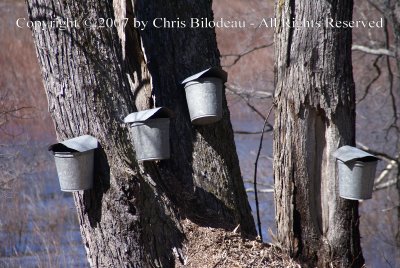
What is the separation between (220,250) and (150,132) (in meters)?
0.72

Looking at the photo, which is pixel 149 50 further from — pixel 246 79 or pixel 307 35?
pixel 246 79

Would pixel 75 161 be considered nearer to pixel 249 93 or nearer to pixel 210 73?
pixel 210 73

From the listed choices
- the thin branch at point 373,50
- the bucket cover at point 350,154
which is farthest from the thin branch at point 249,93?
the bucket cover at point 350,154

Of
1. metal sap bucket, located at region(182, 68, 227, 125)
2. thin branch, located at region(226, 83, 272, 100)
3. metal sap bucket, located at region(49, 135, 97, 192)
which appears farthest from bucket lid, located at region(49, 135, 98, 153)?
thin branch, located at region(226, 83, 272, 100)

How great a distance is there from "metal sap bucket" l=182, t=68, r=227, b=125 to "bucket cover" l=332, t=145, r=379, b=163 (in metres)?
0.68

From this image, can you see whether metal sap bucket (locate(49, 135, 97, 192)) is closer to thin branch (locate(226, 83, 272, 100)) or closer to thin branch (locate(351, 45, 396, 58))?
thin branch (locate(226, 83, 272, 100))

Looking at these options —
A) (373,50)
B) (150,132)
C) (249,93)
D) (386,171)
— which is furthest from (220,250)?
(386,171)

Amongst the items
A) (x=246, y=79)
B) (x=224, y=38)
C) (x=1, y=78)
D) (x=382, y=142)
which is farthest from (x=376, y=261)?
(x=1, y=78)

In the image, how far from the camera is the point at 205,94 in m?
3.65

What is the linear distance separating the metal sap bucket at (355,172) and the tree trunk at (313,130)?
0.39 ft

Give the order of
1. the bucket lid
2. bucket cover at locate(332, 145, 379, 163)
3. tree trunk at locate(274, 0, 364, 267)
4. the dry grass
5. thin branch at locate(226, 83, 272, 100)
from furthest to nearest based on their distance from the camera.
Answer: thin branch at locate(226, 83, 272, 100) → tree trunk at locate(274, 0, 364, 267) → bucket cover at locate(332, 145, 379, 163) → the dry grass → the bucket lid

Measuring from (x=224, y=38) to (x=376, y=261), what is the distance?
3.88m

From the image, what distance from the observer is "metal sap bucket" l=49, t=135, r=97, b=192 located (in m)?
3.29

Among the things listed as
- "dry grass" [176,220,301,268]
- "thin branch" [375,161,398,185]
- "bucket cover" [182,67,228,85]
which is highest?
"bucket cover" [182,67,228,85]
